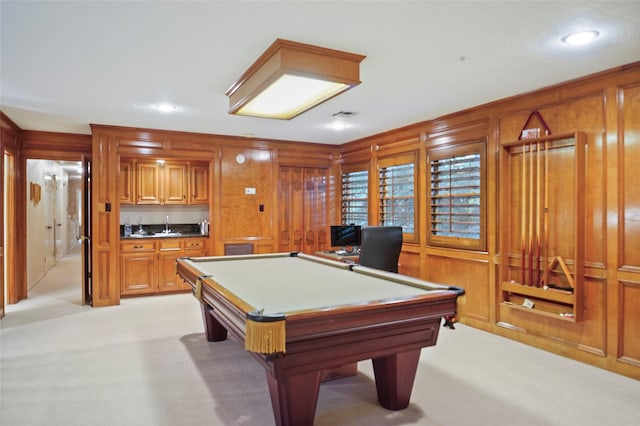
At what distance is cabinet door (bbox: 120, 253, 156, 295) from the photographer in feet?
18.1

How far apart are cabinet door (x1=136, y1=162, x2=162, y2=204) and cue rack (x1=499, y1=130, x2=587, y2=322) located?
5.01 metres

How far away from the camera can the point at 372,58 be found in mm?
2898

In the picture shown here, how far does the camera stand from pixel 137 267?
5598mm

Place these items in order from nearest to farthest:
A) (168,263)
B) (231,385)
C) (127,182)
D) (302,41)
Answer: (302,41)
(231,385)
(168,263)
(127,182)

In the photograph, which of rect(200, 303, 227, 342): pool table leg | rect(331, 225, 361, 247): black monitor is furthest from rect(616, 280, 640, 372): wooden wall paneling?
rect(200, 303, 227, 342): pool table leg

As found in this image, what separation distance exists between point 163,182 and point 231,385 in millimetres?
4273

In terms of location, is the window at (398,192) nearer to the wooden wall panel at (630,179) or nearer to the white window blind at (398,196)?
the white window blind at (398,196)

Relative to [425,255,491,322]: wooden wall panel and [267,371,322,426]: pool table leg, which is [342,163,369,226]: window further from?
[267,371,322,426]: pool table leg

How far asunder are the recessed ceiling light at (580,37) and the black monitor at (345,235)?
3527mm

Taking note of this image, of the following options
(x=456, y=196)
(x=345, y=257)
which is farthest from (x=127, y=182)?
(x=456, y=196)

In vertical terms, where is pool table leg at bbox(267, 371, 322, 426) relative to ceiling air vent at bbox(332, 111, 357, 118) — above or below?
below

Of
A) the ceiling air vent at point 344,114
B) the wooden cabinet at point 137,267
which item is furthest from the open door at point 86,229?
the ceiling air vent at point 344,114

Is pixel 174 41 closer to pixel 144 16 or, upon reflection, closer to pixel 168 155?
pixel 144 16

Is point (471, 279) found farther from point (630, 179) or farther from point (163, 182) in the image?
point (163, 182)
